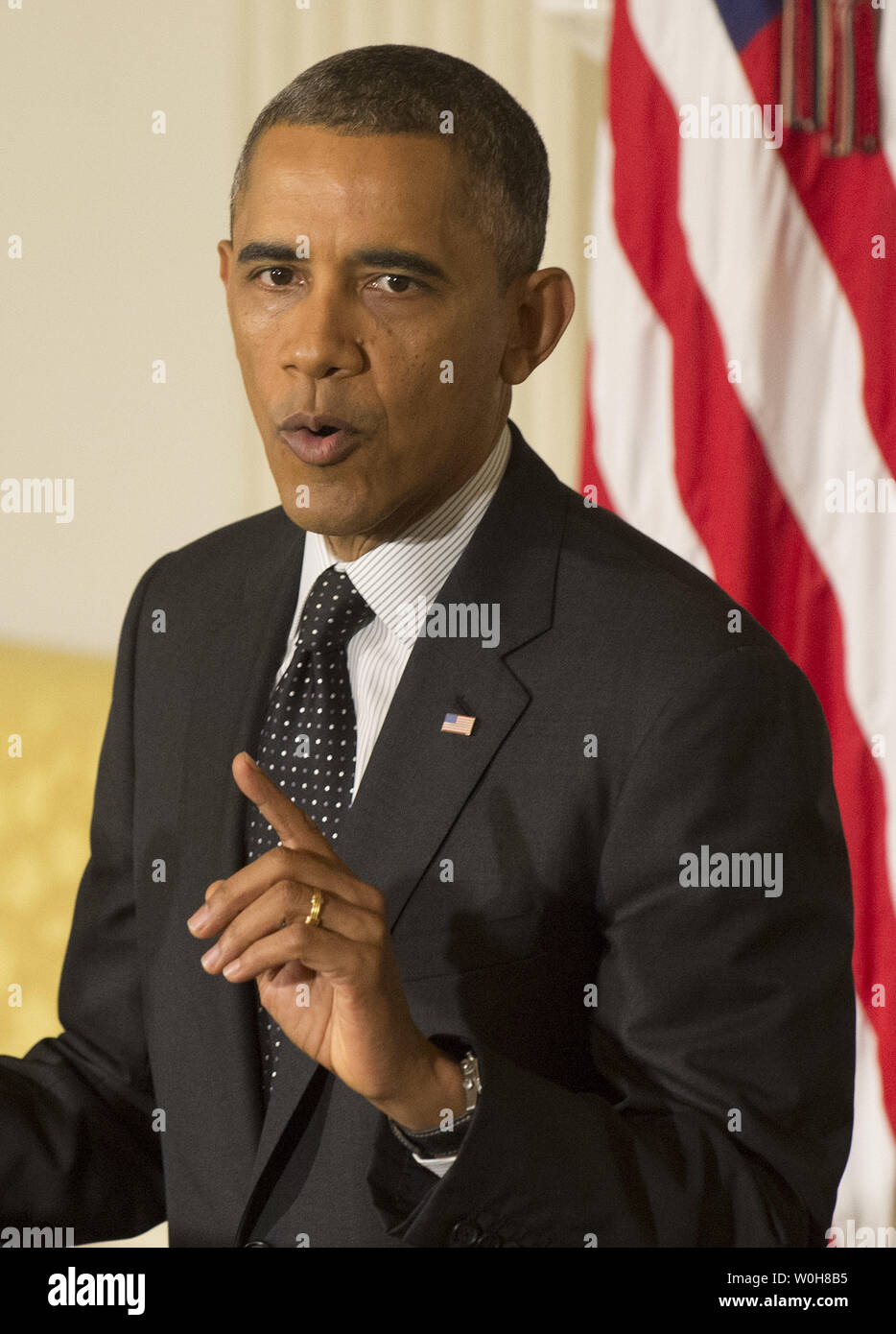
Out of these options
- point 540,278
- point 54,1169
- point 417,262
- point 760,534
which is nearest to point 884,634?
point 760,534

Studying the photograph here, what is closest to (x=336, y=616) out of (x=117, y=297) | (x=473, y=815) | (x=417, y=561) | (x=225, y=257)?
(x=417, y=561)

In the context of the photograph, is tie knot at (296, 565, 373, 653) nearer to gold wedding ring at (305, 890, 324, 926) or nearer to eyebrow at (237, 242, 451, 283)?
eyebrow at (237, 242, 451, 283)

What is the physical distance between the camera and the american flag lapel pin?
1.15 metres

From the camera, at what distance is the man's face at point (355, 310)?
110 cm

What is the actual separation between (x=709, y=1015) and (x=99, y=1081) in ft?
1.95

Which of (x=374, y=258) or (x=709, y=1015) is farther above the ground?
(x=374, y=258)

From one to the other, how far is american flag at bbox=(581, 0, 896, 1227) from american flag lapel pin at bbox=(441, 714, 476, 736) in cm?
114

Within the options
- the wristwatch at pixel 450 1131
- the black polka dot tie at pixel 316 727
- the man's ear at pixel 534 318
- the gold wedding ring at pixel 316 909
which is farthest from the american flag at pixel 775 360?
the gold wedding ring at pixel 316 909

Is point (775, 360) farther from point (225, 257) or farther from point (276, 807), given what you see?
point (276, 807)

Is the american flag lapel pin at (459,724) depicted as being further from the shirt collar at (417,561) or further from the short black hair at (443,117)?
the short black hair at (443,117)

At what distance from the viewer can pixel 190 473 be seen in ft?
8.20

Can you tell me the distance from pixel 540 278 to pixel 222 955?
0.66 meters

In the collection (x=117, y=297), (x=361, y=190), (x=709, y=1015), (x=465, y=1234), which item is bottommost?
(x=465, y=1234)

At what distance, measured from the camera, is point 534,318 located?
1250 mm
